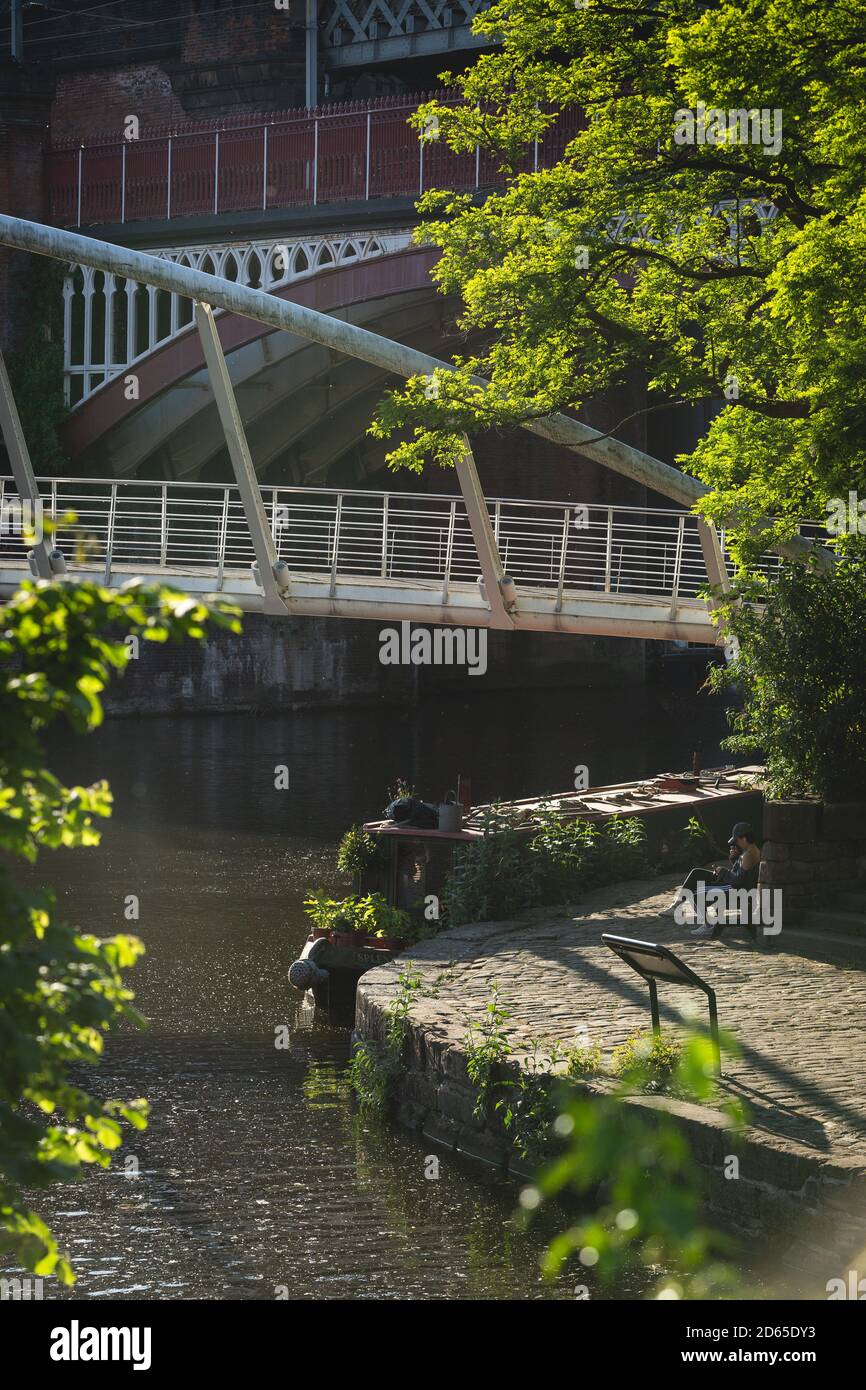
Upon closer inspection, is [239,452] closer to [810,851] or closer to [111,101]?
[810,851]

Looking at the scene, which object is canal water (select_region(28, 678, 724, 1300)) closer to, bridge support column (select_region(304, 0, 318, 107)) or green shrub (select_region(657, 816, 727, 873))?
green shrub (select_region(657, 816, 727, 873))

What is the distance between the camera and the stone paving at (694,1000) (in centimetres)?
873

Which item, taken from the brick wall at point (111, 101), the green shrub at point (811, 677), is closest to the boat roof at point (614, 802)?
the green shrub at point (811, 677)

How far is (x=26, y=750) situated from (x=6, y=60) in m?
33.3

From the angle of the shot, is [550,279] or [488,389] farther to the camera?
[488,389]

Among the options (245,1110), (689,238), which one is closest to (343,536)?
(689,238)

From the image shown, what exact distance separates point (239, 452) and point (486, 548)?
291 centimetres

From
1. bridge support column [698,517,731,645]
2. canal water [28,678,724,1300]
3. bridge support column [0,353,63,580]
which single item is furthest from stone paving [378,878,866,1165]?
bridge support column [0,353,63,580]

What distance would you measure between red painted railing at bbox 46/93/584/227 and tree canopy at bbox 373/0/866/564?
11156mm

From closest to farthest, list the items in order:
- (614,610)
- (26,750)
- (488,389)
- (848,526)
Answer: (26,750) → (848,526) → (488,389) → (614,610)

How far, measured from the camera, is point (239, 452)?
18.4 meters

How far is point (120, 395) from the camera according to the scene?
30.7 metres

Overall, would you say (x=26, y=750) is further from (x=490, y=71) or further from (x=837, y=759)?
(x=490, y=71)
